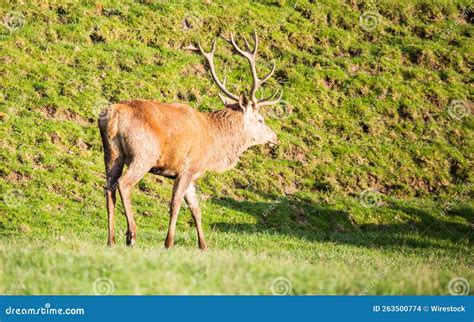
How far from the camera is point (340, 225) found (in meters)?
21.7

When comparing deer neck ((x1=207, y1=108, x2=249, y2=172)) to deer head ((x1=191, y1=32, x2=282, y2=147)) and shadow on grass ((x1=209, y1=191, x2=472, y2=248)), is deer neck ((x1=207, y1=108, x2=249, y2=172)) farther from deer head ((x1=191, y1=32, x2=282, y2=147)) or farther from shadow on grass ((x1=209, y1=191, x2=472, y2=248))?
shadow on grass ((x1=209, y1=191, x2=472, y2=248))

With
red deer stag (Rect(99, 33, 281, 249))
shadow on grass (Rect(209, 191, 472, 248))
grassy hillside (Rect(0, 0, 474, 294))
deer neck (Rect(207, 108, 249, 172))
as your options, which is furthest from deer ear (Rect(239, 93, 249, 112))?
shadow on grass (Rect(209, 191, 472, 248))

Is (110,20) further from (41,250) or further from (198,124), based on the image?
(41,250)

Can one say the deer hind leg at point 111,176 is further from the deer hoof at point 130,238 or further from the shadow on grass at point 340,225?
the shadow on grass at point 340,225

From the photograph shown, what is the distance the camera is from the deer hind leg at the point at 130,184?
36.9 feet

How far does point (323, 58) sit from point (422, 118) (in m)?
5.38

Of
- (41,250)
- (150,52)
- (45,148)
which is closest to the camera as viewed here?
(41,250)

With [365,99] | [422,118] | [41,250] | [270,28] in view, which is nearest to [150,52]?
[270,28]

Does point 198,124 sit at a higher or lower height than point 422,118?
higher

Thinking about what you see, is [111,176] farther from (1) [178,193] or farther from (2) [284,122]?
(2) [284,122]

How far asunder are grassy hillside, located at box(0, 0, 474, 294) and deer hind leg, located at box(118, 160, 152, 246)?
1160 mm

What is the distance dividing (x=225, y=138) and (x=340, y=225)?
864cm

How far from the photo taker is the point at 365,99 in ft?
96.2

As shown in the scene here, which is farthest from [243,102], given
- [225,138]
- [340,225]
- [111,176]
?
[340,225]
